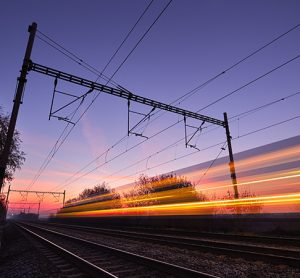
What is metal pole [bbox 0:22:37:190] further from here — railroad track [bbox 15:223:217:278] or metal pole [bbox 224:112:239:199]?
metal pole [bbox 224:112:239:199]

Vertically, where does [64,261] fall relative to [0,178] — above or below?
below

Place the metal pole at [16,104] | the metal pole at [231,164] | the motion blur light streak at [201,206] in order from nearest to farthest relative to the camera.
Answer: the metal pole at [16,104] → the motion blur light streak at [201,206] → the metal pole at [231,164]

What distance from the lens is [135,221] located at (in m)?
34.6

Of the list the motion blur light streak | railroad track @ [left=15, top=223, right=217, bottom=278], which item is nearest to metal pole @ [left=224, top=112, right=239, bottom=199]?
the motion blur light streak

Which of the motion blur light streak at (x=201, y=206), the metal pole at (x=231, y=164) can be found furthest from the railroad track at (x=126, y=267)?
the metal pole at (x=231, y=164)

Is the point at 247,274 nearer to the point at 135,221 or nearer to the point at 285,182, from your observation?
the point at 285,182

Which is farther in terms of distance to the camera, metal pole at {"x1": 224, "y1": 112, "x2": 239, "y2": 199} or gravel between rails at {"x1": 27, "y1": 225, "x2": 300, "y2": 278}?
metal pole at {"x1": 224, "y1": 112, "x2": 239, "y2": 199}

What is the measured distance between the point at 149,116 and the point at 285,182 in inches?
334

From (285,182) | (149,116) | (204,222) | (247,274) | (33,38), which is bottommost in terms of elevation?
(247,274)

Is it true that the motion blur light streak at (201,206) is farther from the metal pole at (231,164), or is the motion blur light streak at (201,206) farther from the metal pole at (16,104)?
the metal pole at (16,104)

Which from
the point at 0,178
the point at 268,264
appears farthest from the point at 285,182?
the point at 0,178

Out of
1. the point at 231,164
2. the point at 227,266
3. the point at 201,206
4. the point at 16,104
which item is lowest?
the point at 227,266

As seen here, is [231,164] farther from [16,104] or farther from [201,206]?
[16,104]

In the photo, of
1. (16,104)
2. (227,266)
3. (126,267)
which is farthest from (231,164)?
(16,104)
